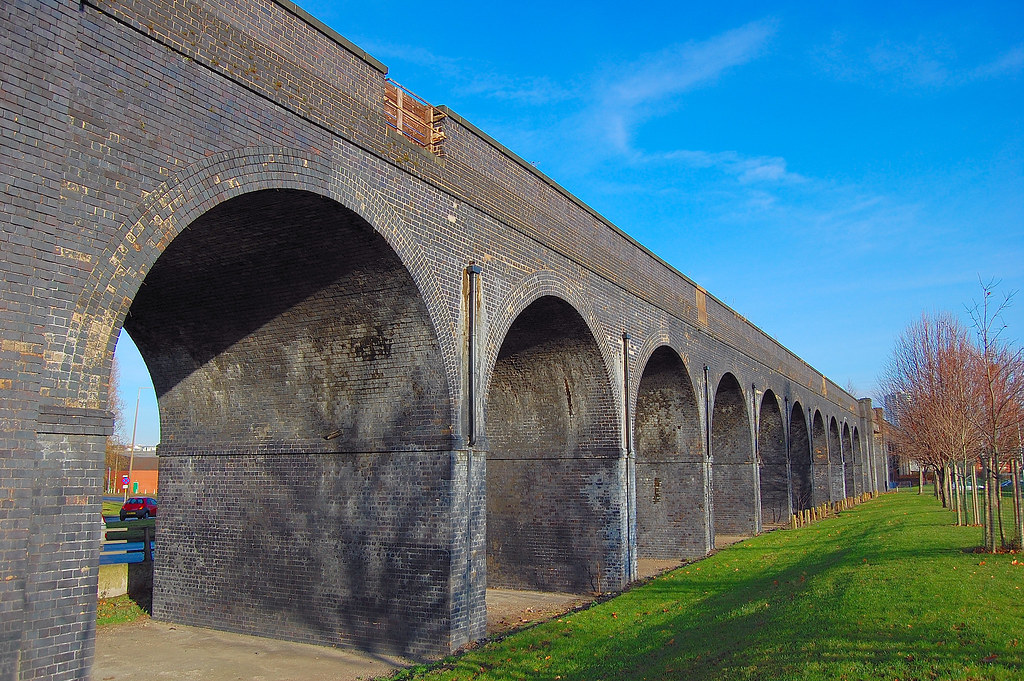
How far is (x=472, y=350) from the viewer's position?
9.98m

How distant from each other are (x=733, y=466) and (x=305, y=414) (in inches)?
649

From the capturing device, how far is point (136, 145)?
6133 mm

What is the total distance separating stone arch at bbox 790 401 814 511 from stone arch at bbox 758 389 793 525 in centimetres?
412

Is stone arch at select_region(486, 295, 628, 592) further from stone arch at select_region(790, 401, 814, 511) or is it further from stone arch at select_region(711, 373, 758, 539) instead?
stone arch at select_region(790, 401, 814, 511)

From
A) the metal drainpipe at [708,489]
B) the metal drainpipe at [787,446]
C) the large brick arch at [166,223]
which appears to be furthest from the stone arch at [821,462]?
the large brick arch at [166,223]

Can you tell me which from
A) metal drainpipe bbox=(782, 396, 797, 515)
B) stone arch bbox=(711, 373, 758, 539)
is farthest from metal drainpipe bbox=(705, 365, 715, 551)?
metal drainpipe bbox=(782, 396, 797, 515)

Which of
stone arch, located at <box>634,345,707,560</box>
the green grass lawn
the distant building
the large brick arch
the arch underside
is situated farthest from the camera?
the distant building

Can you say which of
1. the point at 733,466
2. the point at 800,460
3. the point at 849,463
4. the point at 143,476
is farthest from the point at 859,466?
the point at 143,476

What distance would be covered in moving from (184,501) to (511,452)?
6.04 meters

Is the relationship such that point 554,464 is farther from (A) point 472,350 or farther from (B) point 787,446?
(B) point 787,446

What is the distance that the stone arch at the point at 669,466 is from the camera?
62.7 ft

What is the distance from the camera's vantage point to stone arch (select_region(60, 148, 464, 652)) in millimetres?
8680

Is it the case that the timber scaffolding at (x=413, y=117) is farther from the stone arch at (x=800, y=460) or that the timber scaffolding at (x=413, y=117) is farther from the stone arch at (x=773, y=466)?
the stone arch at (x=800, y=460)

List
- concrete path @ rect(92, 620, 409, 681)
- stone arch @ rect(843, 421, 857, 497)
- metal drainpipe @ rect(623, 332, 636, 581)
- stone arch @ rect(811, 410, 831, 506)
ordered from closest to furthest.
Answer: concrete path @ rect(92, 620, 409, 681) → metal drainpipe @ rect(623, 332, 636, 581) → stone arch @ rect(811, 410, 831, 506) → stone arch @ rect(843, 421, 857, 497)
